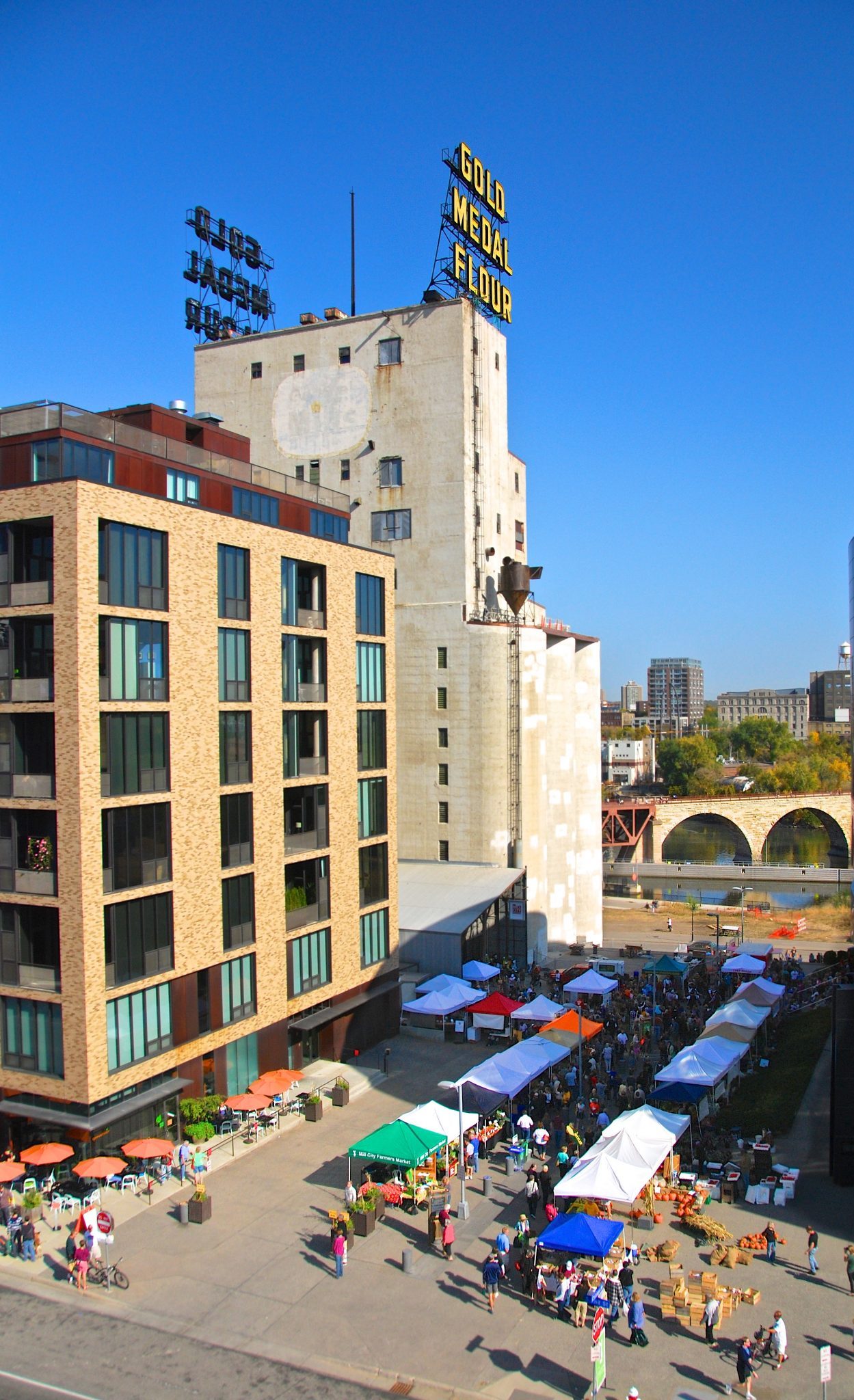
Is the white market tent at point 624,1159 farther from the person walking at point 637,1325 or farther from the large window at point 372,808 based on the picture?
the large window at point 372,808

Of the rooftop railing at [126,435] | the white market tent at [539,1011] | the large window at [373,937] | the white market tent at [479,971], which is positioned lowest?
the white market tent at [479,971]

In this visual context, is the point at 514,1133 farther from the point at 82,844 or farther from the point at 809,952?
the point at 809,952

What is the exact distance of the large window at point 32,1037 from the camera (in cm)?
3128

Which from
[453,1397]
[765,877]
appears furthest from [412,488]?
[765,877]

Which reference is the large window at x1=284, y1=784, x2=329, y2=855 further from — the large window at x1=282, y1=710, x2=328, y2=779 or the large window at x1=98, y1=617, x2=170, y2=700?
the large window at x1=98, y1=617, x2=170, y2=700

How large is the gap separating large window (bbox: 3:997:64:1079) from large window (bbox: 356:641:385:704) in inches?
764

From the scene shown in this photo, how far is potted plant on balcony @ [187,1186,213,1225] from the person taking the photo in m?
29.2

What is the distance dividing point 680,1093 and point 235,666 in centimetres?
2135

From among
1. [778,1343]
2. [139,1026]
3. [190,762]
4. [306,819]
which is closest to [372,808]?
[306,819]

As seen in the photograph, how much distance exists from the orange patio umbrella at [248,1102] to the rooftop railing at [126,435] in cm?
2135

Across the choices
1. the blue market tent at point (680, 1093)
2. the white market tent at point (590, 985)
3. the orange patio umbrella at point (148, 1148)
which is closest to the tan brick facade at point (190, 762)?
the orange patio umbrella at point (148, 1148)

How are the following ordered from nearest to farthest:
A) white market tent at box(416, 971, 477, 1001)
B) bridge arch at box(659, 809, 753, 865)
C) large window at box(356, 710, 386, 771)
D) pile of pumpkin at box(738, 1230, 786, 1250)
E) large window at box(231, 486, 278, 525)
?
pile of pumpkin at box(738, 1230, 786, 1250)
large window at box(231, 486, 278, 525)
large window at box(356, 710, 386, 771)
white market tent at box(416, 971, 477, 1001)
bridge arch at box(659, 809, 753, 865)

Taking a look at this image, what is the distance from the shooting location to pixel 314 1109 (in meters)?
37.4

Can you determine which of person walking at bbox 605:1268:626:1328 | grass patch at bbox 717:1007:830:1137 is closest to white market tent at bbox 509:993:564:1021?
grass patch at bbox 717:1007:830:1137
